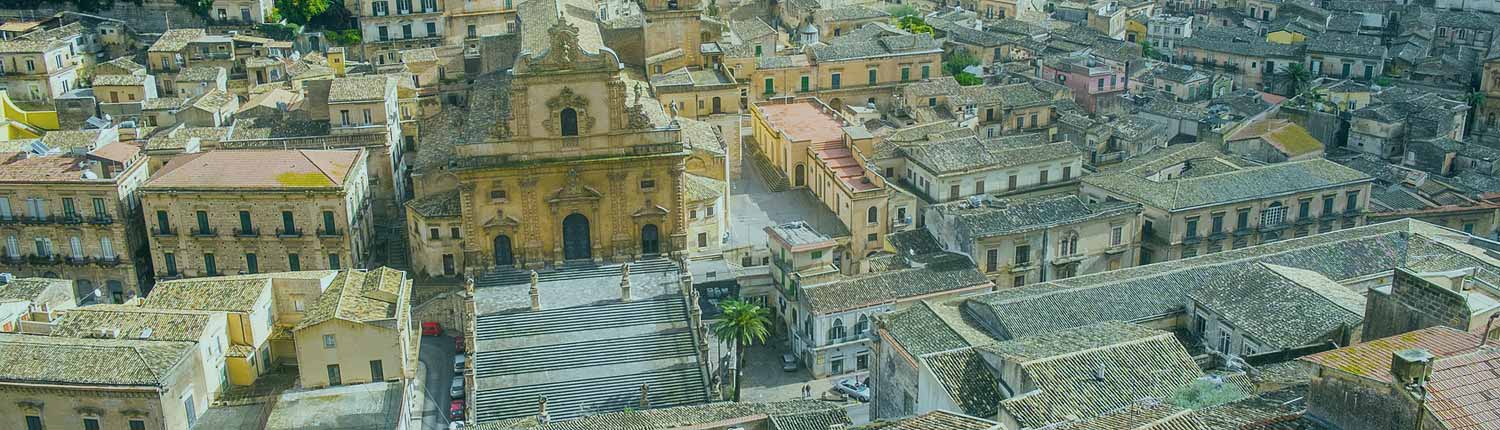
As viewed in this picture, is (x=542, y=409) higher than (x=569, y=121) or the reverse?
the reverse

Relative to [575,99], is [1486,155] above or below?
below

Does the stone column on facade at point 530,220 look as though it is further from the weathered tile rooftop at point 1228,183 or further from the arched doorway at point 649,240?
the weathered tile rooftop at point 1228,183

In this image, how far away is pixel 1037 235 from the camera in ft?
200

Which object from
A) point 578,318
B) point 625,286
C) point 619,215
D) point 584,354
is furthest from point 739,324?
point 619,215

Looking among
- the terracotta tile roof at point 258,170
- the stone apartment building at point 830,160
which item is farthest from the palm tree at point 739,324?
the terracotta tile roof at point 258,170

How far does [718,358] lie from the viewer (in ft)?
179

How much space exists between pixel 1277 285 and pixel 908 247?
1720 cm

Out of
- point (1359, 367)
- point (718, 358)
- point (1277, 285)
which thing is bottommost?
point (718, 358)

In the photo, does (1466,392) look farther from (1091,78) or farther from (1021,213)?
(1091,78)

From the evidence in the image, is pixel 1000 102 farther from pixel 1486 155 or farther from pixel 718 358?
pixel 718 358

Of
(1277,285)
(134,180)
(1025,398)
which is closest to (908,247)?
(1277,285)

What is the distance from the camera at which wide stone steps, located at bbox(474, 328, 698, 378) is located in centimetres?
5116

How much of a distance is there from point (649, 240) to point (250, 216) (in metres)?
18.1

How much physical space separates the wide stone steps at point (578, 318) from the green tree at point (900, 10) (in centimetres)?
6811
